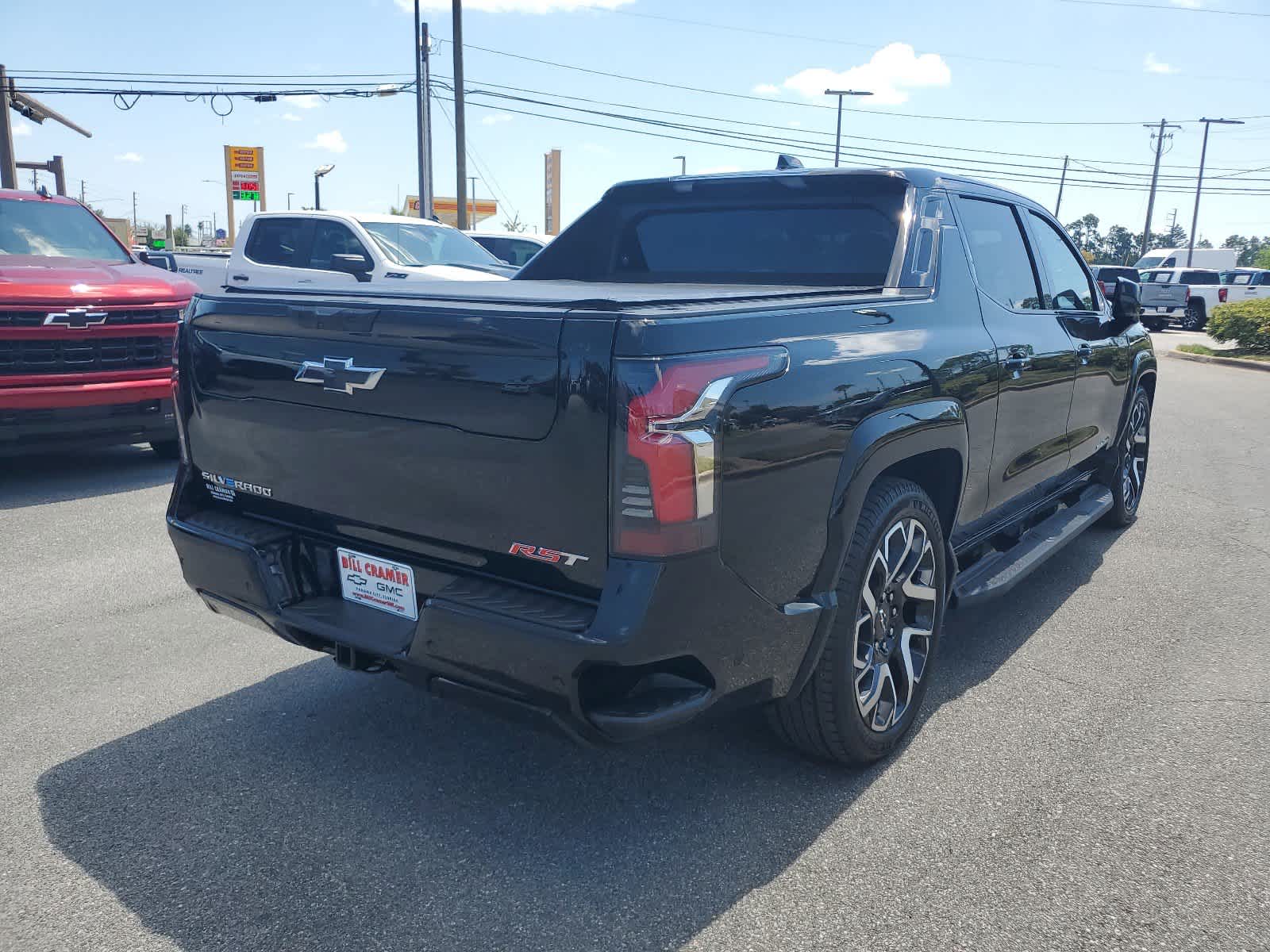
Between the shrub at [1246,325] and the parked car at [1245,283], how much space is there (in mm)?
12538

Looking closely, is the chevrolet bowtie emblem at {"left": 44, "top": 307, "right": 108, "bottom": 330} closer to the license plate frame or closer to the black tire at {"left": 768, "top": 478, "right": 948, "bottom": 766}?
the license plate frame

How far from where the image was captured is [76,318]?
6891mm

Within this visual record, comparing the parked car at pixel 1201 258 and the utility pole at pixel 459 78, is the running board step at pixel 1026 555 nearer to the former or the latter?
the utility pole at pixel 459 78

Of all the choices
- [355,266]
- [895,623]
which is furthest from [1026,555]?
[355,266]

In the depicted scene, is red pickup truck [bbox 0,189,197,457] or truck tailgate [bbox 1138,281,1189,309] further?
truck tailgate [bbox 1138,281,1189,309]

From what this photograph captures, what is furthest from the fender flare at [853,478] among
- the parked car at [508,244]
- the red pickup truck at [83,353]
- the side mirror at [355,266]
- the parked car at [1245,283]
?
the parked car at [1245,283]

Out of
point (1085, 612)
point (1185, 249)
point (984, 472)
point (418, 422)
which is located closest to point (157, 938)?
point (418, 422)

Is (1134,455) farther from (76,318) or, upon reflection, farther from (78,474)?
(78,474)

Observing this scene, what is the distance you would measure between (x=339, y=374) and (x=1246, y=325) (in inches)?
885

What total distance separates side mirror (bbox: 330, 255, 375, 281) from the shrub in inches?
707

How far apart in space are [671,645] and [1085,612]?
3253mm

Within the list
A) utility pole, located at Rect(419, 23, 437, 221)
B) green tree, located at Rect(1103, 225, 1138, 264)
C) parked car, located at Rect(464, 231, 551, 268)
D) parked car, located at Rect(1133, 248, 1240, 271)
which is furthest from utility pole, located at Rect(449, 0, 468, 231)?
green tree, located at Rect(1103, 225, 1138, 264)

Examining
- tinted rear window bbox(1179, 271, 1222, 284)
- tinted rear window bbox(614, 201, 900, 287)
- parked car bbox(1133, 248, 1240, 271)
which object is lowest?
tinted rear window bbox(1179, 271, 1222, 284)

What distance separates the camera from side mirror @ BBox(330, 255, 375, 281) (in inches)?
439
